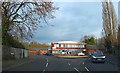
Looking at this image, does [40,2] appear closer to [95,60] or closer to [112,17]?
[95,60]

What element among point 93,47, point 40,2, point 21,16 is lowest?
point 93,47

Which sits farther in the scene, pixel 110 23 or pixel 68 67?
pixel 110 23

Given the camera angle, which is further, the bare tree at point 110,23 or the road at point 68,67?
the bare tree at point 110,23

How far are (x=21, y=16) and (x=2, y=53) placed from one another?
5210 millimetres

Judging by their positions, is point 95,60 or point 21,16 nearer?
point 21,16

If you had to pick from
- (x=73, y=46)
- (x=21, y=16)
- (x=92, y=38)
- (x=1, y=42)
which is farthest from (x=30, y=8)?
(x=92, y=38)

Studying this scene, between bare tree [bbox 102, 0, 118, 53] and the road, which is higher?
bare tree [bbox 102, 0, 118, 53]

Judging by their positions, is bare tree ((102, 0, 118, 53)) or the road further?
bare tree ((102, 0, 118, 53))

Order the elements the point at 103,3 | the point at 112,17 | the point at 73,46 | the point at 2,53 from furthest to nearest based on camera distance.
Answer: the point at 73,46 < the point at 103,3 < the point at 112,17 < the point at 2,53

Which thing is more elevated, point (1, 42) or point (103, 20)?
point (103, 20)

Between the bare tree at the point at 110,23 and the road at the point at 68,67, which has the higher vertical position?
the bare tree at the point at 110,23

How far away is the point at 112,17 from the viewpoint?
38969 millimetres

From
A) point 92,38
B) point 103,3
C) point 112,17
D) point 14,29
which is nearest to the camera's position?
point 14,29

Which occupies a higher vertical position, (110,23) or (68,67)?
(110,23)
